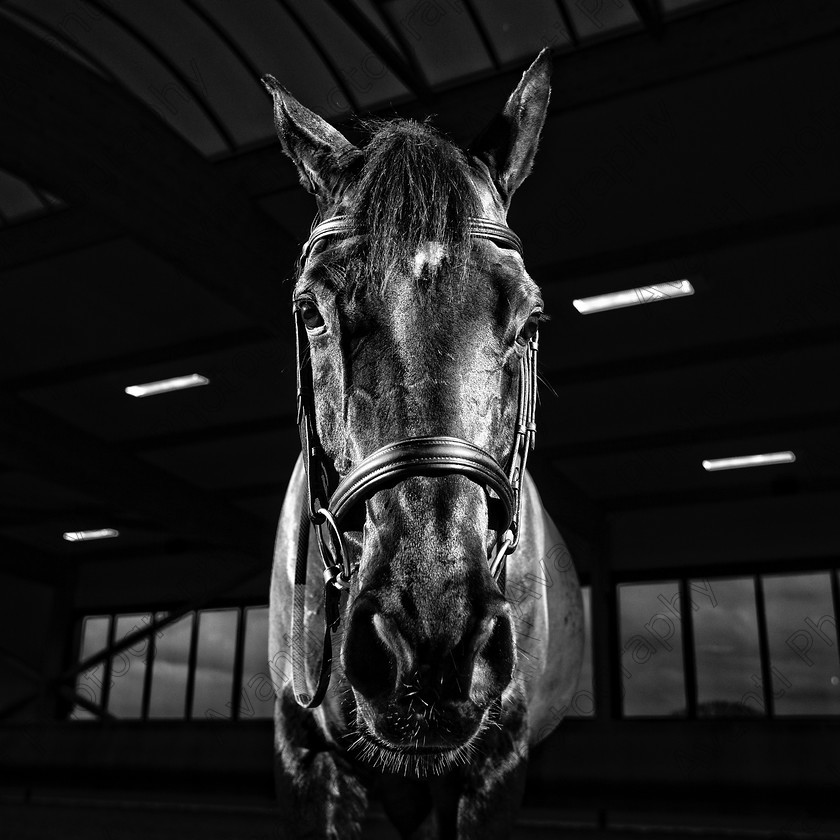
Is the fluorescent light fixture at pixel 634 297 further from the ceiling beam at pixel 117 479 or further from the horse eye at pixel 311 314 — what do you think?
the horse eye at pixel 311 314

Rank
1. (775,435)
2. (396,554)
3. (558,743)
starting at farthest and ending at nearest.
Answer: (775,435) < (558,743) < (396,554)

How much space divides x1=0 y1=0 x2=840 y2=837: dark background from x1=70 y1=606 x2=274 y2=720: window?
4.21m

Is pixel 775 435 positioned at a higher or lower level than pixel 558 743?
higher

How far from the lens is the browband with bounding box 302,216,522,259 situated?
5.51 ft

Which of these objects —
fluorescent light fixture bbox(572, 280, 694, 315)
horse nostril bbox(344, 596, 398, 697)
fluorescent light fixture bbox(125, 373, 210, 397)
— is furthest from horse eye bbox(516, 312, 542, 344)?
fluorescent light fixture bbox(125, 373, 210, 397)

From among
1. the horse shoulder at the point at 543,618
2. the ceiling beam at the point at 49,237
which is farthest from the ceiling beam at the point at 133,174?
the horse shoulder at the point at 543,618

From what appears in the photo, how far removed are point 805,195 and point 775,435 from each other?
5.35 m

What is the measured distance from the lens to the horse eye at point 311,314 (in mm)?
1672

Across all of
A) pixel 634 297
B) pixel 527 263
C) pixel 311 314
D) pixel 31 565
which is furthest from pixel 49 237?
pixel 31 565

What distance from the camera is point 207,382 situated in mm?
11156

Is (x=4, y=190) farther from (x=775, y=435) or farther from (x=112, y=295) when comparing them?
(x=775, y=435)

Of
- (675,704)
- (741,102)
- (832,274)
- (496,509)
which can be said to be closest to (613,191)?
(741,102)

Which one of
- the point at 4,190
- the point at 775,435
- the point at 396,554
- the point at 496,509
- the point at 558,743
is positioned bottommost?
the point at 558,743

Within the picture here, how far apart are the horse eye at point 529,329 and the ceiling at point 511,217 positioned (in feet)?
7.10
